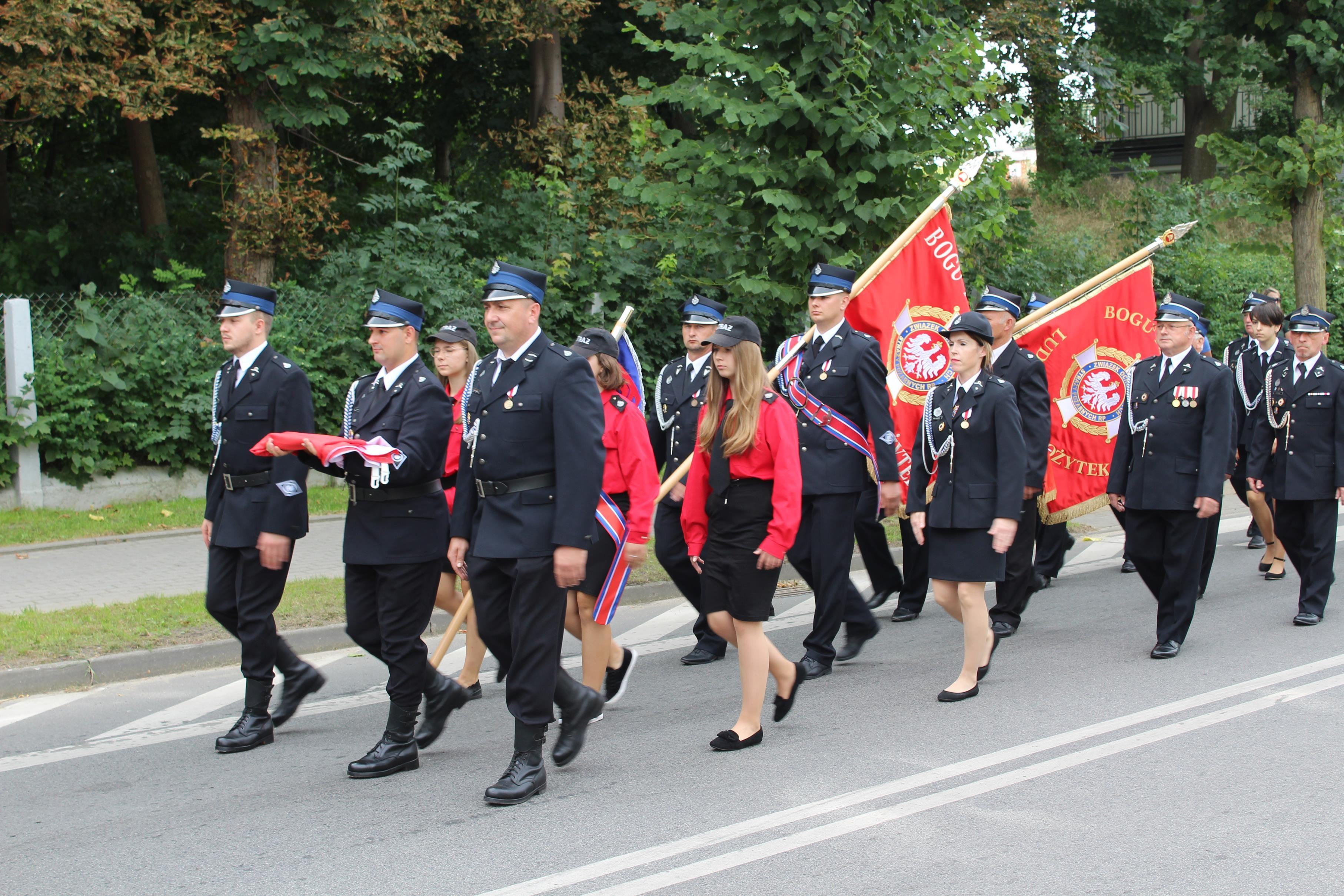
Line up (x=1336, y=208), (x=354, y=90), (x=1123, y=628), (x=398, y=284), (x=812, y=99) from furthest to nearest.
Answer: (x=1336, y=208) < (x=354, y=90) < (x=398, y=284) < (x=812, y=99) < (x=1123, y=628)

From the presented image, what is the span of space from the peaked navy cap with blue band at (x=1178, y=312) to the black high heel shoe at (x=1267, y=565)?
290cm

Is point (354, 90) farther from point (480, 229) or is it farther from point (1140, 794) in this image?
point (1140, 794)

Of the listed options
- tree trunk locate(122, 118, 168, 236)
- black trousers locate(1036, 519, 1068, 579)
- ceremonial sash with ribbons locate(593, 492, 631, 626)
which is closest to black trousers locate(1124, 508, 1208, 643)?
black trousers locate(1036, 519, 1068, 579)

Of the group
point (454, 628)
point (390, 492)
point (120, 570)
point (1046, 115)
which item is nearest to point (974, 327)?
point (390, 492)

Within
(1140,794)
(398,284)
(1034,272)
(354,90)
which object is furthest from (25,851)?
(1034,272)

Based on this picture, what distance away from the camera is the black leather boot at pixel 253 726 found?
5.84 metres

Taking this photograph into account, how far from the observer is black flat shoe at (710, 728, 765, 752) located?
561 centimetres

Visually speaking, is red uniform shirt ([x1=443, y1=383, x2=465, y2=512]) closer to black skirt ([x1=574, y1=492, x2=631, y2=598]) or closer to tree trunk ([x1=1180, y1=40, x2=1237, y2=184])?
black skirt ([x1=574, y1=492, x2=631, y2=598])

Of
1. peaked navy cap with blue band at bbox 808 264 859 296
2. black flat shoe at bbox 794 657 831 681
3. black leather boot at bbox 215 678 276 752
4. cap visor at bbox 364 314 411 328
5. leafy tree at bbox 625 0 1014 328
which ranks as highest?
leafy tree at bbox 625 0 1014 328

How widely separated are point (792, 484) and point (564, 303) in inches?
372

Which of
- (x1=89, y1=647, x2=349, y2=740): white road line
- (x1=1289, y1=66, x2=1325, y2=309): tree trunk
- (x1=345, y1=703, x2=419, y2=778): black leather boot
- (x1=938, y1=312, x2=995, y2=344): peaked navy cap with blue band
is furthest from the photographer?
(x1=1289, y1=66, x2=1325, y2=309): tree trunk

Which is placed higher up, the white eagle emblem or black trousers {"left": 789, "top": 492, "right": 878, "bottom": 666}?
the white eagle emblem

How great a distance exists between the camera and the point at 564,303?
580 inches

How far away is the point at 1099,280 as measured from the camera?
29.8ft
